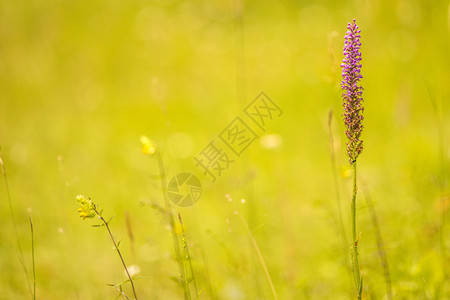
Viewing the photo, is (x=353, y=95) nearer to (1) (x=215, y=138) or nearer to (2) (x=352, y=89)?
(2) (x=352, y=89)

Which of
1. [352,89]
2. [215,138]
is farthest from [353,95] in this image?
[215,138]

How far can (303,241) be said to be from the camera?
253 centimetres

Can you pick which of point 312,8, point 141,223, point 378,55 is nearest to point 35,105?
point 141,223

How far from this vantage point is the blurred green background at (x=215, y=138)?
6.70 feet

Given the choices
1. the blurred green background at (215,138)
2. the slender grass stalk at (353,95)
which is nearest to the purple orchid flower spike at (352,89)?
the slender grass stalk at (353,95)

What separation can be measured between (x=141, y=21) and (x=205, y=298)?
457 centimetres

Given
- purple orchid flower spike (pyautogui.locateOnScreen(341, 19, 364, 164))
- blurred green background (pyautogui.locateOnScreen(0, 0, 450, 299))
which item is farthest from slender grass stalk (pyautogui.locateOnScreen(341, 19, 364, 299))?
blurred green background (pyautogui.locateOnScreen(0, 0, 450, 299))

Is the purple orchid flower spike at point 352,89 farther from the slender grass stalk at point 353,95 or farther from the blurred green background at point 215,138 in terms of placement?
the blurred green background at point 215,138

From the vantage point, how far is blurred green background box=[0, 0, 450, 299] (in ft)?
6.70

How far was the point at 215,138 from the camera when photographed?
3871mm

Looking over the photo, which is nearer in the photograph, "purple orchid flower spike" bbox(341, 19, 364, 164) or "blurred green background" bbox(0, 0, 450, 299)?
"purple orchid flower spike" bbox(341, 19, 364, 164)

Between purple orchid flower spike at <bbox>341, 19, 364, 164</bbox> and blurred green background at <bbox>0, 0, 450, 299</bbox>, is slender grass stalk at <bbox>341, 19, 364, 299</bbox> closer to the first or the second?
purple orchid flower spike at <bbox>341, 19, 364, 164</bbox>

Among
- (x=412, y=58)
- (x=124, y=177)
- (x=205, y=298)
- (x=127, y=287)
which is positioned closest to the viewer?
(x=205, y=298)

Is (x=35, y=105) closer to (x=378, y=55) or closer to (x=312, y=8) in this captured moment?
(x=312, y=8)
